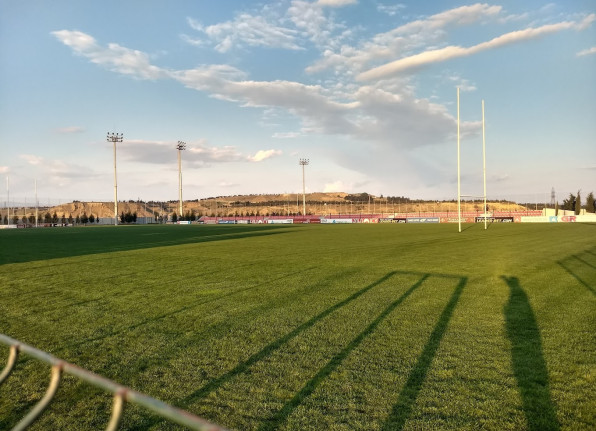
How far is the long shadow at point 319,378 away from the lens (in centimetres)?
359

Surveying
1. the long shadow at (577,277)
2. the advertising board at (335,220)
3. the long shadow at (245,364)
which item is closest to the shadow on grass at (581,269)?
the long shadow at (577,277)

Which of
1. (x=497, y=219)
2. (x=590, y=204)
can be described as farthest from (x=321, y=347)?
(x=590, y=204)

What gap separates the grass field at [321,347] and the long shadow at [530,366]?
2 cm

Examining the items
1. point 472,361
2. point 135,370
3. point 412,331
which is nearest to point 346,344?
point 412,331

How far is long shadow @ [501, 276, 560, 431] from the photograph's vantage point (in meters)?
3.61

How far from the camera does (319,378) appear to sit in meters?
4.46

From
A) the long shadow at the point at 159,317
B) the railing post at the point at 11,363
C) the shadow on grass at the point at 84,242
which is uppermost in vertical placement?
the railing post at the point at 11,363

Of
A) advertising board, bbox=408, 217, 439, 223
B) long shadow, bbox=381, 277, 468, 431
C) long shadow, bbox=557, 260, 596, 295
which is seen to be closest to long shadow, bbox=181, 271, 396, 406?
long shadow, bbox=381, 277, 468, 431

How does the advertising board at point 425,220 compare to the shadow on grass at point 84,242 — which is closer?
the shadow on grass at point 84,242

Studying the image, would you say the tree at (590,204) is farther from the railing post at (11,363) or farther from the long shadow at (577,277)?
the railing post at (11,363)

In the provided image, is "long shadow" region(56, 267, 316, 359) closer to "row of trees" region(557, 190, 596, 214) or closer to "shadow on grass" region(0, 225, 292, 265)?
"shadow on grass" region(0, 225, 292, 265)

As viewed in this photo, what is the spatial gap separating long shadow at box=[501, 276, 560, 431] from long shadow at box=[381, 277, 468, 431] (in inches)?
36.0

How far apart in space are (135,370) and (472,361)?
13.1 ft

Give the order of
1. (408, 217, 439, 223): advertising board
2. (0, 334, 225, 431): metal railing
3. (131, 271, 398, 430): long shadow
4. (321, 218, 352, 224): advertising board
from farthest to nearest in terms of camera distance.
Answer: (321, 218, 352, 224): advertising board < (408, 217, 439, 223): advertising board < (131, 271, 398, 430): long shadow < (0, 334, 225, 431): metal railing
